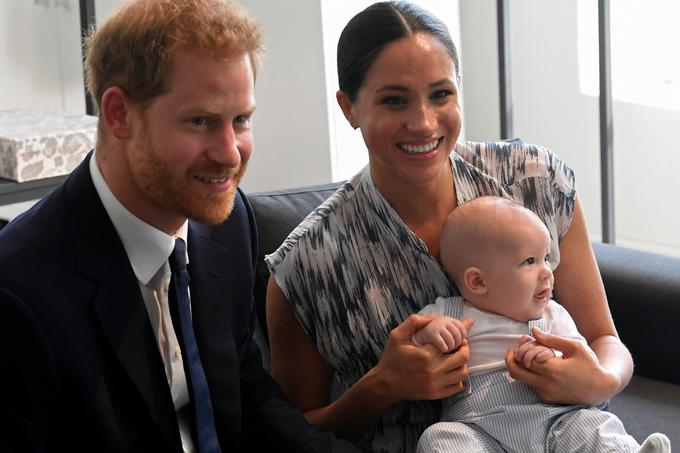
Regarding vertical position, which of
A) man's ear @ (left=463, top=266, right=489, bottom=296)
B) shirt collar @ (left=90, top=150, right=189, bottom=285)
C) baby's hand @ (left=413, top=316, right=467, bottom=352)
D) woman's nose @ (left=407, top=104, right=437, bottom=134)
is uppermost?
woman's nose @ (left=407, top=104, right=437, bottom=134)

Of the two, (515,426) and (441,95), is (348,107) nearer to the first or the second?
(441,95)

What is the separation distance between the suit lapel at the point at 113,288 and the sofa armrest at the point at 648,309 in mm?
1199

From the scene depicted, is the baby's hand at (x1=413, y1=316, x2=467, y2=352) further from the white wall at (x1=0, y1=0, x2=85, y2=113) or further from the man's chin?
→ the white wall at (x1=0, y1=0, x2=85, y2=113)

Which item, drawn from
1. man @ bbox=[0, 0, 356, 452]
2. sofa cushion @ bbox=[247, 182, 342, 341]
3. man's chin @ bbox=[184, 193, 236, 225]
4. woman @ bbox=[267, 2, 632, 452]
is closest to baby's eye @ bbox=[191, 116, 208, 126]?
man @ bbox=[0, 0, 356, 452]

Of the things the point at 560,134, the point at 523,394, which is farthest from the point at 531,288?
the point at 560,134

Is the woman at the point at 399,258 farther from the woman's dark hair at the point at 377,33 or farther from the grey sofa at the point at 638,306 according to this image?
the grey sofa at the point at 638,306

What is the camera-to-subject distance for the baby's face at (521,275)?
191 centimetres

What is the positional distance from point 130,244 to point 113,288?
74mm

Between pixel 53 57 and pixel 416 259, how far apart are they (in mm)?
1809

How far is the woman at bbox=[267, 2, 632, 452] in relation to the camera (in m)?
1.88

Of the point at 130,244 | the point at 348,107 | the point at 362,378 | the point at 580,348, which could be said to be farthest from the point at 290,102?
the point at 130,244

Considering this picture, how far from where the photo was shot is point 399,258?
2.03m

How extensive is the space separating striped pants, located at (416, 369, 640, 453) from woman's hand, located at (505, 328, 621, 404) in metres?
0.02

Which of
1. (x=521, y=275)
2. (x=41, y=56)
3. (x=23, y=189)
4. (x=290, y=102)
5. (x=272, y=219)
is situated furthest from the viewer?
(x=290, y=102)
